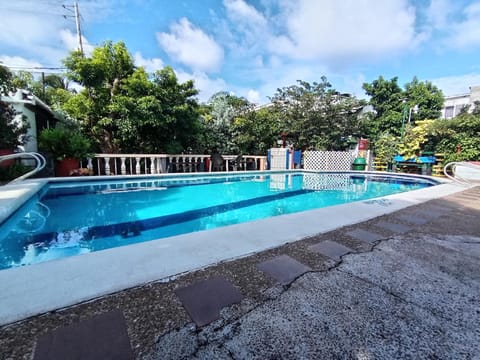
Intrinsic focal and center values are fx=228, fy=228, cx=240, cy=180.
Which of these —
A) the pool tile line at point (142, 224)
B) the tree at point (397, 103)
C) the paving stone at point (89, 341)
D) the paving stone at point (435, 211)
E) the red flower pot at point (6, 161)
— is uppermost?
the tree at point (397, 103)

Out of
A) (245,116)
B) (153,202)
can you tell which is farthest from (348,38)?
(153,202)

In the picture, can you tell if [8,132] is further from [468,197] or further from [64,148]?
[468,197]

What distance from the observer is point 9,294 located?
1.52 m

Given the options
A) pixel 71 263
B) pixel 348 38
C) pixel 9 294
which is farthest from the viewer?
pixel 348 38

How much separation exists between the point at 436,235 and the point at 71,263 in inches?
154

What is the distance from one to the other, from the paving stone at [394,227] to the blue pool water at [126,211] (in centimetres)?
203

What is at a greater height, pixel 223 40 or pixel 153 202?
pixel 223 40

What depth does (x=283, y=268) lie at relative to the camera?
76.1 inches

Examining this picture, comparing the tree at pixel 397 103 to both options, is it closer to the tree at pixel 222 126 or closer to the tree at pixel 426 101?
the tree at pixel 426 101

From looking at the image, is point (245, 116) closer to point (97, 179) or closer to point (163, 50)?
point (163, 50)

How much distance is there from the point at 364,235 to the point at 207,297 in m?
2.10

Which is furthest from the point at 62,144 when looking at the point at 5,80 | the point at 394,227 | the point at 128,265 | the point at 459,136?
the point at 459,136

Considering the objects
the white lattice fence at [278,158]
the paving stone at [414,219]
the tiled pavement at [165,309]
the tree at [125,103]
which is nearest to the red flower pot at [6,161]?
the tree at [125,103]

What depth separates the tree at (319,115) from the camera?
43.4 feet
